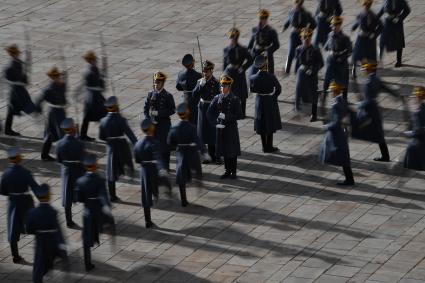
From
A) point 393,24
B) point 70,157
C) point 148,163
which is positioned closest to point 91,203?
A: point 70,157

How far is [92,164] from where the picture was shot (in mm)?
18359

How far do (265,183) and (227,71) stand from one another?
312 cm

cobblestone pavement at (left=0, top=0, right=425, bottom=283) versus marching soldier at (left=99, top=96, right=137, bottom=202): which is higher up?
marching soldier at (left=99, top=96, right=137, bottom=202)

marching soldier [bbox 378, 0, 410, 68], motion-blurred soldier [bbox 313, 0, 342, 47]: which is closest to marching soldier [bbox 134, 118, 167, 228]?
motion-blurred soldier [bbox 313, 0, 342, 47]

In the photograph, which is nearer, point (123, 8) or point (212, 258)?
point (212, 258)

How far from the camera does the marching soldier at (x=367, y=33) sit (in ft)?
83.6

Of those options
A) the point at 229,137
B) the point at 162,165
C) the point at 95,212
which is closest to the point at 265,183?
the point at 229,137

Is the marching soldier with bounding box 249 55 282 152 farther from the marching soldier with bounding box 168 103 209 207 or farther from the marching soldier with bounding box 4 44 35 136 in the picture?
the marching soldier with bounding box 4 44 35 136

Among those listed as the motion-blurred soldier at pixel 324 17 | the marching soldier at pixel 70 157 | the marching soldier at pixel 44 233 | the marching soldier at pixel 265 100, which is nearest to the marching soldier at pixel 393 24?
the motion-blurred soldier at pixel 324 17

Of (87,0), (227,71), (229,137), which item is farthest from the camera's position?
(87,0)

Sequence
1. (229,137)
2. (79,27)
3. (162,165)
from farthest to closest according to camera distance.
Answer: (79,27), (229,137), (162,165)

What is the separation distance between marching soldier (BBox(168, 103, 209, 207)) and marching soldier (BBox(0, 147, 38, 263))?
254cm

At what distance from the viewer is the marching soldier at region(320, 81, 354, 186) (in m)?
20.7

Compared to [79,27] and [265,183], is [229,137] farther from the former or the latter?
[79,27]
